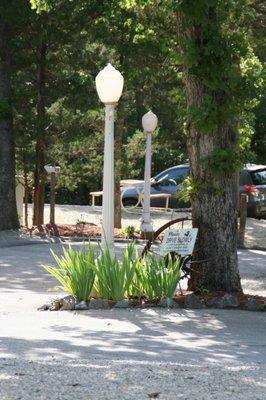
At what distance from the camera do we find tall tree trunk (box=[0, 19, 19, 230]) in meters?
22.4

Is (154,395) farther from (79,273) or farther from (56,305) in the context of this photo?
(56,305)

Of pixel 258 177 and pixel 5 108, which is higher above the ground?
pixel 5 108

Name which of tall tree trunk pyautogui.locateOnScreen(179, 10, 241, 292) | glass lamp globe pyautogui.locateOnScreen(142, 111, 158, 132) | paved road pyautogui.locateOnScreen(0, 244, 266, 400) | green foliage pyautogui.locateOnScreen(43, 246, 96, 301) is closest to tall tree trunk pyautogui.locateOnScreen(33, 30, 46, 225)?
glass lamp globe pyautogui.locateOnScreen(142, 111, 158, 132)

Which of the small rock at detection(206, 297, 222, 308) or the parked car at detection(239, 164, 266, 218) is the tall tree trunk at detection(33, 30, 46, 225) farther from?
the small rock at detection(206, 297, 222, 308)

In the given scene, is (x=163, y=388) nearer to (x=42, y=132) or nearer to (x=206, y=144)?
(x=206, y=144)

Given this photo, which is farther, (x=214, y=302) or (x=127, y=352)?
(x=214, y=302)

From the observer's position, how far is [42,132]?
74.4 ft

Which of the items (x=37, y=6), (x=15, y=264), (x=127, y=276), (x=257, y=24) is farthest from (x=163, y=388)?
(x=257, y=24)

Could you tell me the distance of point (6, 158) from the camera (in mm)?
22812

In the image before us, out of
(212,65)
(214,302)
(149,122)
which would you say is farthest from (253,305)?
(149,122)

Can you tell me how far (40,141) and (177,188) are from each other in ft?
17.0

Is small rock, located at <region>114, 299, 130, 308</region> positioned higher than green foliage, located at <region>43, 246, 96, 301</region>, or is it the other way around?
green foliage, located at <region>43, 246, 96, 301</region>

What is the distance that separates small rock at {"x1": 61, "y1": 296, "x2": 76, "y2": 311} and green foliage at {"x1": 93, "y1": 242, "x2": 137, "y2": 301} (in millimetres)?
363

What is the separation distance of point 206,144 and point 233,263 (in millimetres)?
1643
